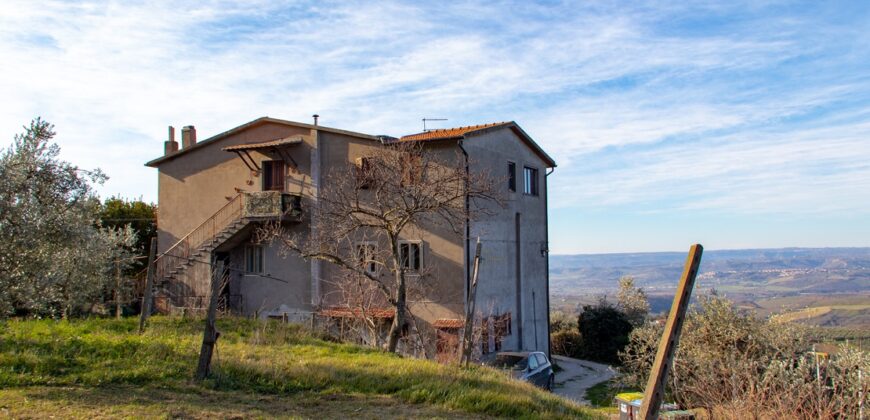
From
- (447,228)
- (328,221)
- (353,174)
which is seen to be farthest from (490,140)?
(328,221)

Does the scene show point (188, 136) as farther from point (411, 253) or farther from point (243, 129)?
point (411, 253)

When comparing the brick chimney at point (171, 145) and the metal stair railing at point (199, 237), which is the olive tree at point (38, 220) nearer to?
the metal stair railing at point (199, 237)

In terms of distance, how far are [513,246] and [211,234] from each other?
1184 centimetres

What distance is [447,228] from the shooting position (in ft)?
69.7

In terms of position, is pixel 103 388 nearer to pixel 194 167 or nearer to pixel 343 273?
pixel 343 273

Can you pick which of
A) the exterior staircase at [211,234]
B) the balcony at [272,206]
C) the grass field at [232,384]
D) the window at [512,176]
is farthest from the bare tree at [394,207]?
the grass field at [232,384]

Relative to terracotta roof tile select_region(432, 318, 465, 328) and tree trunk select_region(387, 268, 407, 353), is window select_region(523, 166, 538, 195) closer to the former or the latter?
terracotta roof tile select_region(432, 318, 465, 328)

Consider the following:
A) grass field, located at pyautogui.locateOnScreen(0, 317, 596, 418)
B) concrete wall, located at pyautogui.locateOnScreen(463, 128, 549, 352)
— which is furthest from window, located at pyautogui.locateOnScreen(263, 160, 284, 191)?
grass field, located at pyautogui.locateOnScreen(0, 317, 596, 418)

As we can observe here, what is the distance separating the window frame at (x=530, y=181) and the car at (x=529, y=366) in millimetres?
8583

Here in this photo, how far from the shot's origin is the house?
2138cm

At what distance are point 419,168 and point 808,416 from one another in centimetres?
1158

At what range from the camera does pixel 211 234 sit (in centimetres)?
2511

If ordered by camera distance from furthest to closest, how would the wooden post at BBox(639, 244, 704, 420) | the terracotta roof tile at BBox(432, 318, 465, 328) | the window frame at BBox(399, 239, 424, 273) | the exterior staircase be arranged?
1. the exterior staircase
2. the window frame at BBox(399, 239, 424, 273)
3. the terracotta roof tile at BBox(432, 318, 465, 328)
4. the wooden post at BBox(639, 244, 704, 420)

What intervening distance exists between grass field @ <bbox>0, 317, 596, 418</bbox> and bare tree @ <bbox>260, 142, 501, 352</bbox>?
3.45 meters
